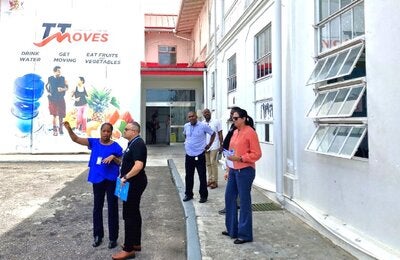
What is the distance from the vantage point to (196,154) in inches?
274

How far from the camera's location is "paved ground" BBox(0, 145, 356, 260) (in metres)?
4.64

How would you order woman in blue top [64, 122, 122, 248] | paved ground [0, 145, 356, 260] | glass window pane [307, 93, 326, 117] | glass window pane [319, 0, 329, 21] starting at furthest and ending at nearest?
1. glass window pane [319, 0, 329, 21]
2. glass window pane [307, 93, 326, 117]
3. woman in blue top [64, 122, 122, 248]
4. paved ground [0, 145, 356, 260]

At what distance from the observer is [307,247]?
463 cm

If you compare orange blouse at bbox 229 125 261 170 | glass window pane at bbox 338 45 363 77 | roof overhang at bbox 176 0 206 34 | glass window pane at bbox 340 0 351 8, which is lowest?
orange blouse at bbox 229 125 261 170

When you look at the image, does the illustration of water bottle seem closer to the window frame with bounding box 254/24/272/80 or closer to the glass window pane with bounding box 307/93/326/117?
the window frame with bounding box 254/24/272/80

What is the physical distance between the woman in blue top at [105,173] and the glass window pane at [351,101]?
2.86m

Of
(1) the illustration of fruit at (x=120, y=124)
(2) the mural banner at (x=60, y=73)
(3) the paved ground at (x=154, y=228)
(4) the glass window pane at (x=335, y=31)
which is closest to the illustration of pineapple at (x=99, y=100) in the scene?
(2) the mural banner at (x=60, y=73)

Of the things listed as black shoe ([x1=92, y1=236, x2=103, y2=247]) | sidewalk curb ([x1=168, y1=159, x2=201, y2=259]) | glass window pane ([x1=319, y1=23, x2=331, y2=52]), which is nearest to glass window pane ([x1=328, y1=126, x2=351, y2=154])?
glass window pane ([x1=319, y1=23, x2=331, y2=52])

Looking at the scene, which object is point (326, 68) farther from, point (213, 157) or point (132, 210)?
point (213, 157)

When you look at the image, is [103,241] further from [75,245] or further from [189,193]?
[189,193]

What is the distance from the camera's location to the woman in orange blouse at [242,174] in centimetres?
474

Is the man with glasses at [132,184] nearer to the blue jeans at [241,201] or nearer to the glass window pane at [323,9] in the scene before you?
the blue jeans at [241,201]

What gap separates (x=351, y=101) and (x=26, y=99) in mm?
14529

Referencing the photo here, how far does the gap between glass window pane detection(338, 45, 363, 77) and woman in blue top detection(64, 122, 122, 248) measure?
2968mm
